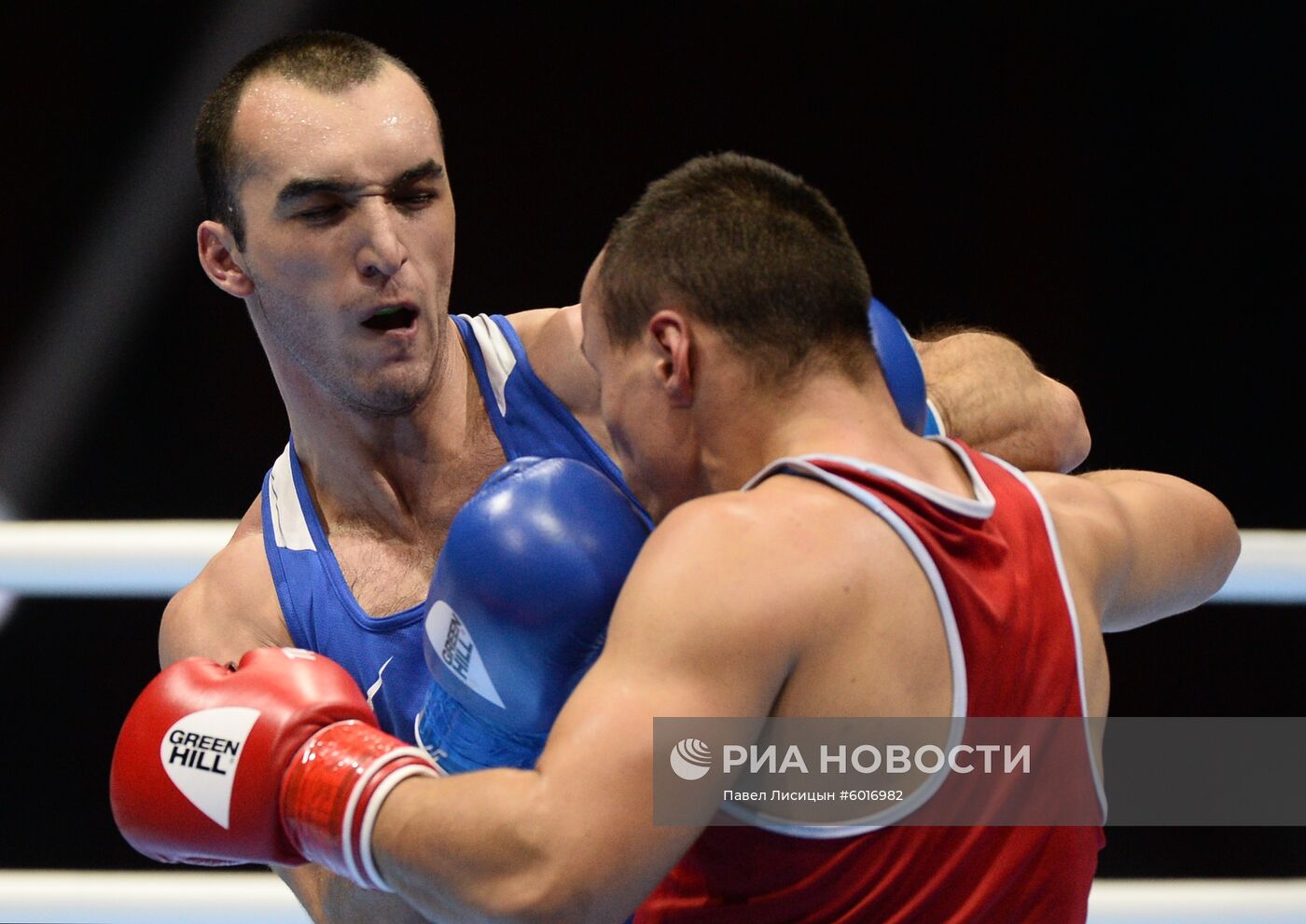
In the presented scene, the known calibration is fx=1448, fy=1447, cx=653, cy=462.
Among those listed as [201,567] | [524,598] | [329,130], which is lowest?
[201,567]

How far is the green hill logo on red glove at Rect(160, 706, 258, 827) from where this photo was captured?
54.9 inches

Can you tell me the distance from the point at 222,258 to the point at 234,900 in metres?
1.02

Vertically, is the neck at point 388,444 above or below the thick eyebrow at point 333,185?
below

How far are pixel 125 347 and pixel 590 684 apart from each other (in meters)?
2.77

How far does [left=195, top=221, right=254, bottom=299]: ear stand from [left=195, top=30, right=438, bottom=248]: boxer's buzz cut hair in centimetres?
2

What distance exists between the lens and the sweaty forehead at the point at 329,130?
1.83 m

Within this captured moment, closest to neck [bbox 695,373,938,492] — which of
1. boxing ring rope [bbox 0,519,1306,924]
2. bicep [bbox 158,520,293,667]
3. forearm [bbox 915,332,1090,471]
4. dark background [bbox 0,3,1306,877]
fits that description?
forearm [bbox 915,332,1090,471]

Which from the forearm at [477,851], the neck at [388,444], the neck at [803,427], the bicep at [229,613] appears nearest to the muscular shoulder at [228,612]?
the bicep at [229,613]

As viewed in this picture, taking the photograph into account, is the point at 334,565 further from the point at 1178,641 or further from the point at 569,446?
the point at 1178,641

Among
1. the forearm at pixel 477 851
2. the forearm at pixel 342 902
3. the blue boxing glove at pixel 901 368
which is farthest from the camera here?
the forearm at pixel 342 902

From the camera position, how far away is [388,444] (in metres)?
1.99

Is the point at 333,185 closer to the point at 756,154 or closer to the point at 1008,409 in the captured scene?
the point at 1008,409

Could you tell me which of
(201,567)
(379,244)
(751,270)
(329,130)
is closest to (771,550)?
(751,270)

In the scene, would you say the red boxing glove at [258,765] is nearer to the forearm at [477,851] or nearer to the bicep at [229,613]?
the forearm at [477,851]
